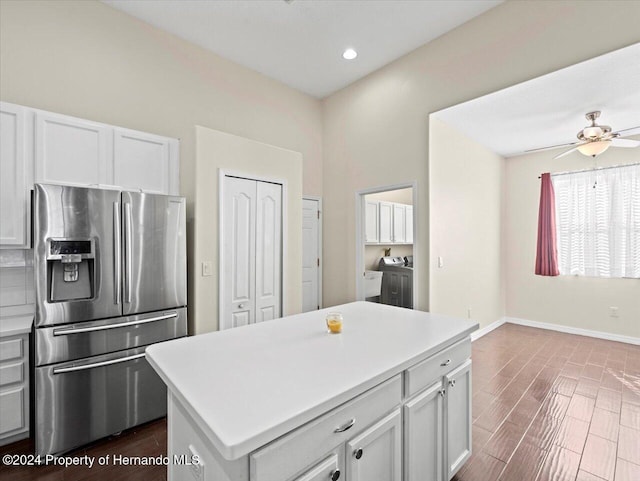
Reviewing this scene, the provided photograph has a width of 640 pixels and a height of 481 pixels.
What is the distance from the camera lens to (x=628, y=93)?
2.92 metres

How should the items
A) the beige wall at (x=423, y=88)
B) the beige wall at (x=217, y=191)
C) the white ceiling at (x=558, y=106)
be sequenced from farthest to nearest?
1. the beige wall at (x=217, y=191)
2. the white ceiling at (x=558, y=106)
3. the beige wall at (x=423, y=88)

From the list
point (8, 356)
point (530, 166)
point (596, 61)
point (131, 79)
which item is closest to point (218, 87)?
point (131, 79)

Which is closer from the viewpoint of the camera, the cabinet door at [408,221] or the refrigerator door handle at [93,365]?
the refrigerator door handle at [93,365]

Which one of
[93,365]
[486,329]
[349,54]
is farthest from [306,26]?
[486,329]

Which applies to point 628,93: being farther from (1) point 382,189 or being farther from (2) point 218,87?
(2) point 218,87

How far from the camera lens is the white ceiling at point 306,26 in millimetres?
2844

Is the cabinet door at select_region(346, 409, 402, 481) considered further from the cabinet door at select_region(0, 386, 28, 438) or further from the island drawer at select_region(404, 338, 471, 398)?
the cabinet door at select_region(0, 386, 28, 438)

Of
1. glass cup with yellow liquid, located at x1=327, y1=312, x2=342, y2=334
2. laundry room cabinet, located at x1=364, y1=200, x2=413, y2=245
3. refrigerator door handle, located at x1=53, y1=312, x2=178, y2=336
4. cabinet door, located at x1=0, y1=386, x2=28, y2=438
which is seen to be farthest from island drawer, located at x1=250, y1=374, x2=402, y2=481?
laundry room cabinet, located at x1=364, y1=200, x2=413, y2=245

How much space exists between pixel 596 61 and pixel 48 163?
4.32 metres

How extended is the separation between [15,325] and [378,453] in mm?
2572

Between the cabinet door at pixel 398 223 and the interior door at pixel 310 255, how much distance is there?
125 cm

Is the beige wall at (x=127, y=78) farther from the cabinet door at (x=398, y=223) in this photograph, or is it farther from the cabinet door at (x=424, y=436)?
the cabinet door at (x=398, y=223)

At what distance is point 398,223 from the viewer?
4930 millimetres

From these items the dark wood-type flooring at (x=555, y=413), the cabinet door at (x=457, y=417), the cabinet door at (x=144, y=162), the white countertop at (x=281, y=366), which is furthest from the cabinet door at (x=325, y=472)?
the cabinet door at (x=144, y=162)
